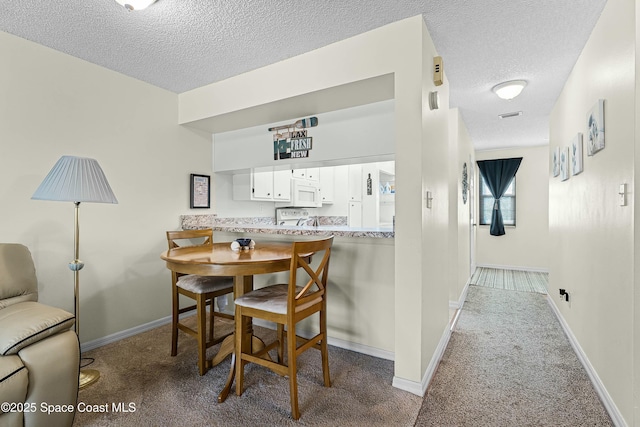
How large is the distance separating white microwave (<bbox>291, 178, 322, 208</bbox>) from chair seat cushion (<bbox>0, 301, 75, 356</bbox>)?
2975 millimetres

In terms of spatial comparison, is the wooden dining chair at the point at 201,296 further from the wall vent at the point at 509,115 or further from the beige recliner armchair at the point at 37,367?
the wall vent at the point at 509,115

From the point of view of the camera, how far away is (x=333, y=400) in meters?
1.80

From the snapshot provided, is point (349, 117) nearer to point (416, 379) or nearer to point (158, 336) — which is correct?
point (416, 379)

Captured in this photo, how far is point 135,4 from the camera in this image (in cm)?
172

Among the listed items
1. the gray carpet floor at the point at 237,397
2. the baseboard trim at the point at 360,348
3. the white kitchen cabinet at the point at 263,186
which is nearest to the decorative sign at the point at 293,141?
the white kitchen cabinet at the point at 263,186

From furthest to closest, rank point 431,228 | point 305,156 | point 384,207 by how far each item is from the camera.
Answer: point 384,207
point 305,156
point 431,228

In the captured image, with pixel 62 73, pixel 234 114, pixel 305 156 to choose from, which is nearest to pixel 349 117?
pixel 305 156

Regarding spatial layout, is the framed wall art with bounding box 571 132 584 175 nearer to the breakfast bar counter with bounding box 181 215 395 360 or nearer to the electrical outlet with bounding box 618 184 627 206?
the electrical outlet with bounding box 618 184 627 206

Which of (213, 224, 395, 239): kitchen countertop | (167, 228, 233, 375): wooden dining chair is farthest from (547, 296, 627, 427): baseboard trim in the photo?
(167, 228, 233, 375): wooden dining chair

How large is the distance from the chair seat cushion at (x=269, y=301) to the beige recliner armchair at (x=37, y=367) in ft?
2.68

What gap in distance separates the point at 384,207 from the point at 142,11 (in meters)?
4.69

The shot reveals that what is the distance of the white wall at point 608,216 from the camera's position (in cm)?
150

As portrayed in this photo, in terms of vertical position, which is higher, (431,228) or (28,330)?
(431,228)

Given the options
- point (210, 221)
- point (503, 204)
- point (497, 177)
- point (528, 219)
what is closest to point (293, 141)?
point (210, 221)
